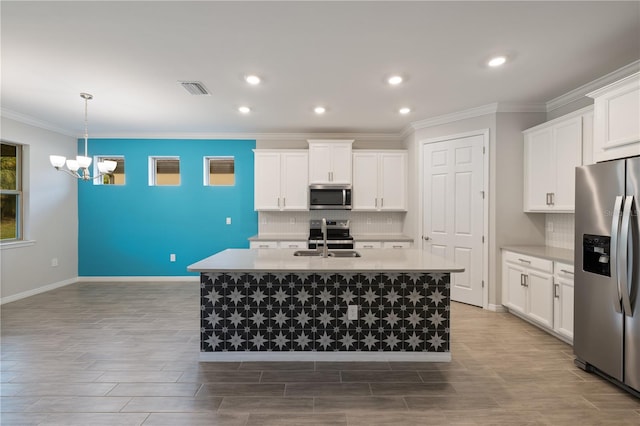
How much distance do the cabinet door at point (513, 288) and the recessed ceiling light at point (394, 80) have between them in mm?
2472

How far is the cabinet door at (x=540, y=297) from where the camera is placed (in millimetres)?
3295

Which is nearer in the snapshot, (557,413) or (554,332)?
(557,413)

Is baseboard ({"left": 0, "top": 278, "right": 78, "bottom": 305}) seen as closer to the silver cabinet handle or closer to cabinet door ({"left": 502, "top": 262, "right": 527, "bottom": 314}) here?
cabinet door ({"left": 502, "top": 262, "right": 527, "bottom": 314})

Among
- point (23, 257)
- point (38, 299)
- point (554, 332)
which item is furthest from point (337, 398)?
point (23, 257)

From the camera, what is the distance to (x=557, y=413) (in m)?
2.11

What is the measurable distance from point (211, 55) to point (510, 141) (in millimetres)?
3561

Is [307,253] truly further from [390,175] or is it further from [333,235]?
[390,175]

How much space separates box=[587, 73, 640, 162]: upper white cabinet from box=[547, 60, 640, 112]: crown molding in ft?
2.51

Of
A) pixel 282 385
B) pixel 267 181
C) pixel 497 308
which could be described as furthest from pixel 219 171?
pixel 497 308

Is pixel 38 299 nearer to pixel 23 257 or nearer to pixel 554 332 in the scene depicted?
pixel 23 257

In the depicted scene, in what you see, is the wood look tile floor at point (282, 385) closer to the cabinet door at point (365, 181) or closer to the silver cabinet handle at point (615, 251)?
the silver cabinet handle at point (615, 251)

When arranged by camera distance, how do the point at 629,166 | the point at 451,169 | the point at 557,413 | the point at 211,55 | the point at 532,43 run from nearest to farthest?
the point at 557,413
the point at 629,166
the point at 532,43
the point at 211,55
the point at 451,169

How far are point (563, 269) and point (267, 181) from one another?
4005 mm

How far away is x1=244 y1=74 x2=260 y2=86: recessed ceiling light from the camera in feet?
10.7
